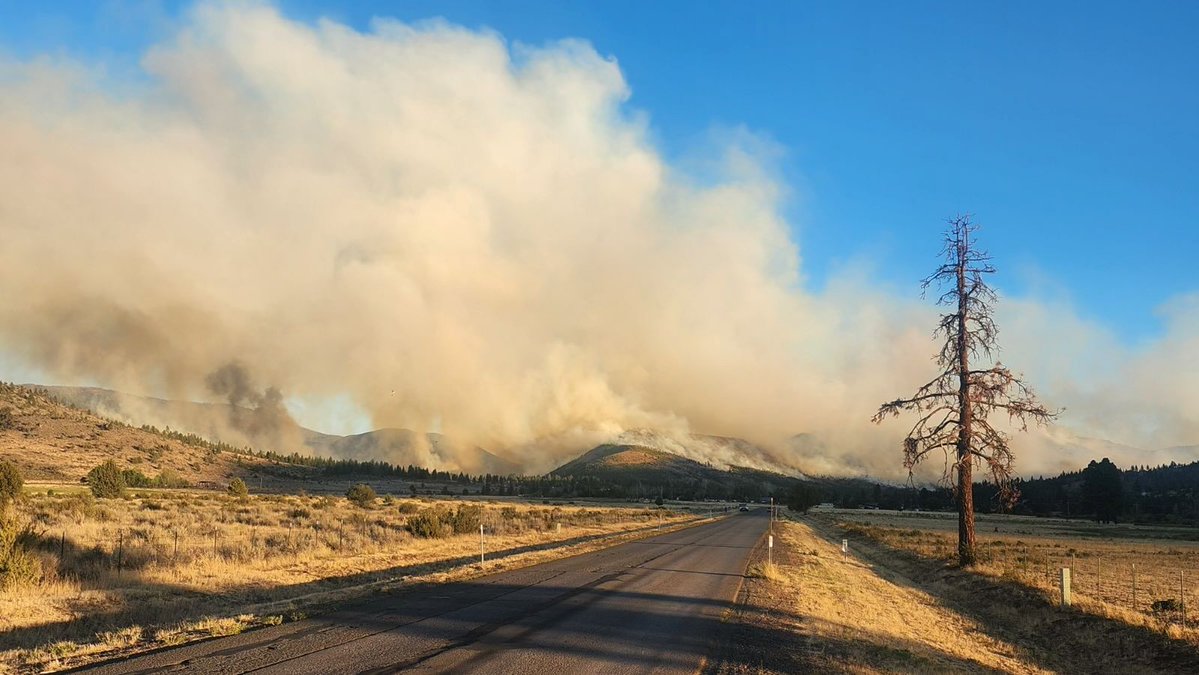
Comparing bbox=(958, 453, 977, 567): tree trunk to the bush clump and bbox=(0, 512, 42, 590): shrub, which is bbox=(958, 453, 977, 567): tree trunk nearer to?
the bush clump

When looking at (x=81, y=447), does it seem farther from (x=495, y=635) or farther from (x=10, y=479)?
(x=495, y=635)

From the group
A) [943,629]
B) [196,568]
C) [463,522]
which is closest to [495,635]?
[943,629]

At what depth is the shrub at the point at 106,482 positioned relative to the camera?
64.3 metres

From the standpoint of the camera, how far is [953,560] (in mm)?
30484

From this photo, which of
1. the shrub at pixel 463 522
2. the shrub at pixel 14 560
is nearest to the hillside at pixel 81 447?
the shrub at pixel 463 522

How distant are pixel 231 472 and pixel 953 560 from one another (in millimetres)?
154290

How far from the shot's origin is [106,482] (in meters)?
65.9

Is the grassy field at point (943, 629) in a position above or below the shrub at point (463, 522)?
above

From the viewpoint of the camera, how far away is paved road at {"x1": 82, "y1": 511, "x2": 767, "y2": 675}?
10.6 metres

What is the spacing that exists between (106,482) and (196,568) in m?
57.3

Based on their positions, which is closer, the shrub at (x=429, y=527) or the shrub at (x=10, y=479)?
the shrub at (x=429, y=527)

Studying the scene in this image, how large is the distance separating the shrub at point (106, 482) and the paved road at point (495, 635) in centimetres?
5979

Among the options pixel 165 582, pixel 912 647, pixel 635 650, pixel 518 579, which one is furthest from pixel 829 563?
pixel 165 582

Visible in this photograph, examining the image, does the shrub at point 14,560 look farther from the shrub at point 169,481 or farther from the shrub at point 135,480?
the shrub at point 169,481
